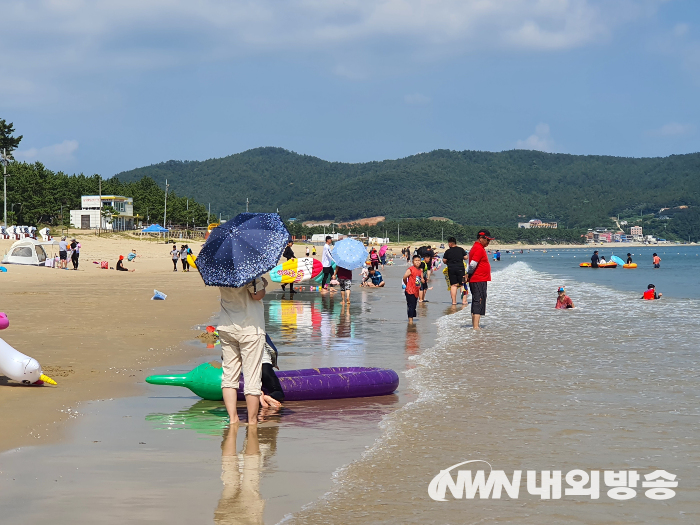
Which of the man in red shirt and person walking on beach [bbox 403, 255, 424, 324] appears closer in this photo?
the man in red shirt

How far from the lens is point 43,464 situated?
5406 mm

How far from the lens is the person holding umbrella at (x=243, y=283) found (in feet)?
21.3

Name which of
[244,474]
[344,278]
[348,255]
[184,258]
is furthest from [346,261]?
[184,258]

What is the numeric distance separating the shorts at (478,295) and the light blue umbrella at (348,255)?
4.86 metres

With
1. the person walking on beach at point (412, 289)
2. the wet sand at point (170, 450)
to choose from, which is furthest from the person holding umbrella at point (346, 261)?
the wet sand at point (170, 450)

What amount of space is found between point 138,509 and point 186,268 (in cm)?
3577

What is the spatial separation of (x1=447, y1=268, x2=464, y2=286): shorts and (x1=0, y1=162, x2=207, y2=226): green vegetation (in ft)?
210

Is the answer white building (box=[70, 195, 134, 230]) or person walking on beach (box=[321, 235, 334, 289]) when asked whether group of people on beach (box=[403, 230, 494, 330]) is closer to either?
person walking on beach (box=[321, 235, 334, 289])

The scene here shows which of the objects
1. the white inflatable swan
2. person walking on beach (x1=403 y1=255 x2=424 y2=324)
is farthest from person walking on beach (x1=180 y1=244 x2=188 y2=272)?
the white inflatable swan

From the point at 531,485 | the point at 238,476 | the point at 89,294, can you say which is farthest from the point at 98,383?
the point at 89,294

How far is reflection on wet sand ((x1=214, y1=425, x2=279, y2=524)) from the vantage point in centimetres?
450

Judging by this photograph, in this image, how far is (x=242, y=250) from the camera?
655cm

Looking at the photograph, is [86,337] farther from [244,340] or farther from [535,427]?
[535,427]

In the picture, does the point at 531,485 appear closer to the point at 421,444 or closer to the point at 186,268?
the point at 421,444
